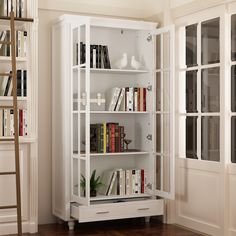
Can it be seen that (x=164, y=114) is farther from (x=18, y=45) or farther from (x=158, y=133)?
(x=18, y=45)

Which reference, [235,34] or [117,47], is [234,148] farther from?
[117,47]

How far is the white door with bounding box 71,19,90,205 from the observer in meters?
5.66

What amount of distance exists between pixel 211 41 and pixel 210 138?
0.99m

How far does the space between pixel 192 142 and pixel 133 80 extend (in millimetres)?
1166

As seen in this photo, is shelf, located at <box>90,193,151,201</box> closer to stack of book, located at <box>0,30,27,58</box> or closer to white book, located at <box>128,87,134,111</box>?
white book, located at <box>128,87,134,111</box>

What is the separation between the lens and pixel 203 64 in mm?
5711

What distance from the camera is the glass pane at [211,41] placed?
5504 mm

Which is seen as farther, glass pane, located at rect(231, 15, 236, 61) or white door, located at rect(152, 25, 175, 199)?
white door, located at rect(152, 25, 175, 199)

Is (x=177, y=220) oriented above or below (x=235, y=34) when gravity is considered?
below

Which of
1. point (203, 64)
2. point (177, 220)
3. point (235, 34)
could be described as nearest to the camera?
point (235, 34)

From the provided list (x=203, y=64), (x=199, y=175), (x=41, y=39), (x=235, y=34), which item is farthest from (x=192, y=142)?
(x=41, y=39)

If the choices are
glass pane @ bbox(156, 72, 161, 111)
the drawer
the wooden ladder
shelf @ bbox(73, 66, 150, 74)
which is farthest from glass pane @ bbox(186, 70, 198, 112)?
the wooden ladder

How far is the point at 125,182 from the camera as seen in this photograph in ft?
20.2

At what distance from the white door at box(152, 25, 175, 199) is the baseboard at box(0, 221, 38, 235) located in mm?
1397
